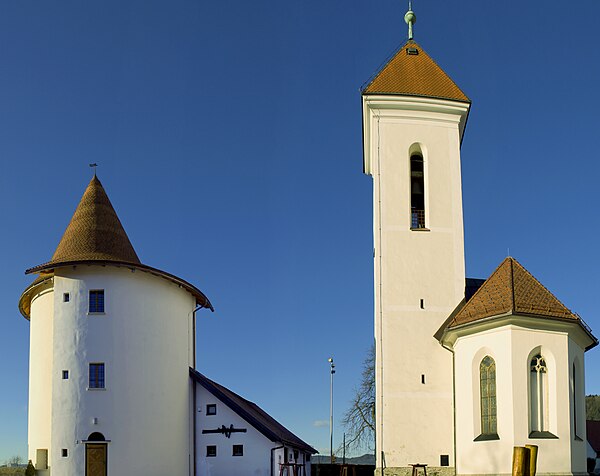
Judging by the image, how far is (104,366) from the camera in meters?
31.3

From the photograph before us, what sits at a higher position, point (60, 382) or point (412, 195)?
point (412, 195)

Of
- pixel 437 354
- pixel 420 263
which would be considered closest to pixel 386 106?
pixel 420 263

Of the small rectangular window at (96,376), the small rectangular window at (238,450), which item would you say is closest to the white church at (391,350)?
the small rectangular window at (96,376)

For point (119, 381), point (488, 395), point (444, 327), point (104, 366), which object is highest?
point (444, 327)

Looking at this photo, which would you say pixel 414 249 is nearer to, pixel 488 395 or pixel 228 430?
pixel 488 395

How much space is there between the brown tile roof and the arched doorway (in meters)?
17.7

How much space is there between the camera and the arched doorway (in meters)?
30.4

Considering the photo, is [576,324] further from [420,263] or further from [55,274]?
[55,274]

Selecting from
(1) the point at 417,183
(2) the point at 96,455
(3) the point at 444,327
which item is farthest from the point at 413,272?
(2) the point at 96,455

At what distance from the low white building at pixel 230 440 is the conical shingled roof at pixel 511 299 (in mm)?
9347

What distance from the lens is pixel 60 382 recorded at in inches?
1220

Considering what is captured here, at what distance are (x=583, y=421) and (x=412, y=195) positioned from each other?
1150 cm

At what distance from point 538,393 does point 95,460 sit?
53.7 feet

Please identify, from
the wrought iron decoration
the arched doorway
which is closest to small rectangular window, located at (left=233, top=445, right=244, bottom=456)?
the wrought iron decoration
